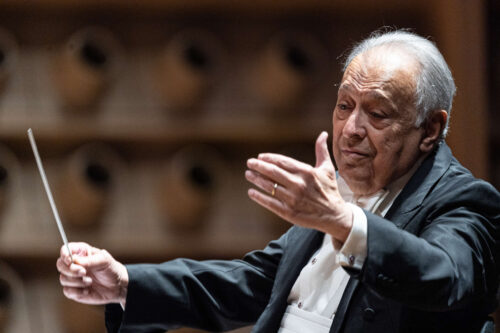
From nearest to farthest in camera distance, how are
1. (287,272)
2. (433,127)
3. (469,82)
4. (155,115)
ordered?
(433,127) → (287,272) → (469,82) → (155,115)

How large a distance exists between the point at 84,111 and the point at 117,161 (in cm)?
24

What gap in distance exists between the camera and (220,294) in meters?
1.90

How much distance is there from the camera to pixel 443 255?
4.57ft

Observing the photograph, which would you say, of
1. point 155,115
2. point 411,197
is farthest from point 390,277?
point 155,115

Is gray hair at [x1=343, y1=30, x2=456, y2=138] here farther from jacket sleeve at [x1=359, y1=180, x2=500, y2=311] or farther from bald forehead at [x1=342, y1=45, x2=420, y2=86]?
jacket sleeve at [x1=359, y1=180, x2=500, y2=311]

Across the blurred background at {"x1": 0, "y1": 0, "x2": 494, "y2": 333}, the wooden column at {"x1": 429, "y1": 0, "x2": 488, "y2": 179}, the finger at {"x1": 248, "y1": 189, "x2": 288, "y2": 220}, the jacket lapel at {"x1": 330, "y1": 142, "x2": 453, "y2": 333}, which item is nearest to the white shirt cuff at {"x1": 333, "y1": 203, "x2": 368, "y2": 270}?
the finger at {"x1": 248, "y1": 189, "x2": 288, "y2": 220}

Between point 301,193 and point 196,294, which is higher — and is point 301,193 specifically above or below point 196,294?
above

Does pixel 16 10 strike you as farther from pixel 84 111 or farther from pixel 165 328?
pixel 165 328

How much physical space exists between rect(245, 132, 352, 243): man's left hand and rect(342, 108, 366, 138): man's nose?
358 mm

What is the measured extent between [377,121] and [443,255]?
1.36 ft

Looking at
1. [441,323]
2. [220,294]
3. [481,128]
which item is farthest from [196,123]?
[441,323]

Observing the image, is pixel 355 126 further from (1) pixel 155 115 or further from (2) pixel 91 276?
(1) pixel 155 115

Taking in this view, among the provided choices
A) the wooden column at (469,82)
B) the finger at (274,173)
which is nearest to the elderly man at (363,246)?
the finger at (274,173)

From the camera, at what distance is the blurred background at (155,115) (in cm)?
311
